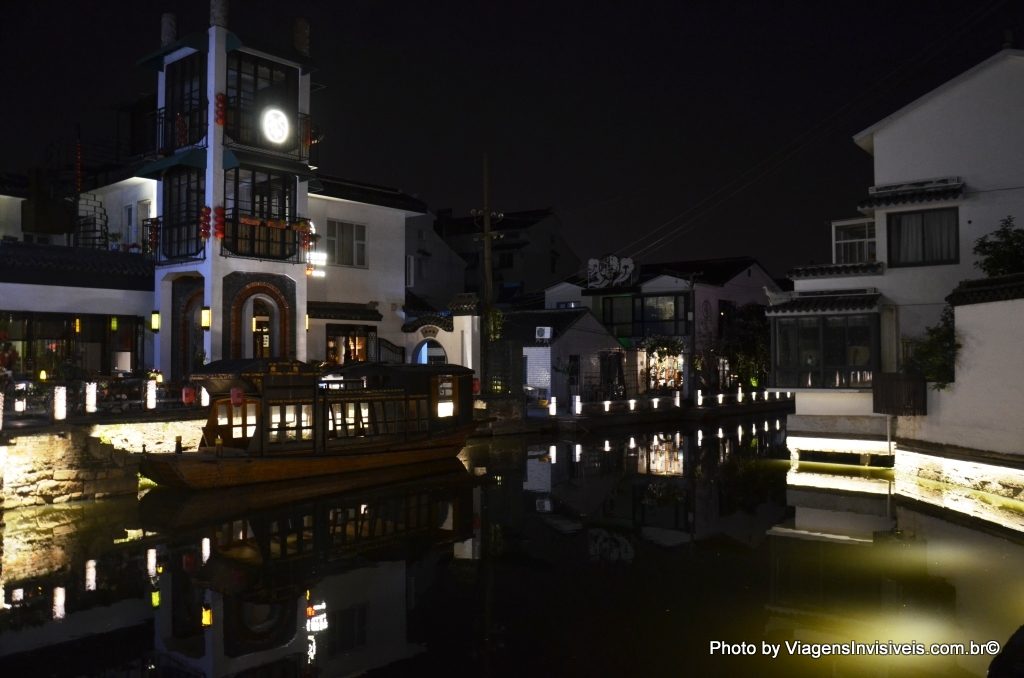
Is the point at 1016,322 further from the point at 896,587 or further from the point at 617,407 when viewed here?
the point at 617,407

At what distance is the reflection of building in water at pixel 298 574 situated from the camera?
8.67 m

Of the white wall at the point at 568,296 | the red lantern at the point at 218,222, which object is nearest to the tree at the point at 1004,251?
the red lantern at the point at 218,222

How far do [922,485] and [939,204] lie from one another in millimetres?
7930

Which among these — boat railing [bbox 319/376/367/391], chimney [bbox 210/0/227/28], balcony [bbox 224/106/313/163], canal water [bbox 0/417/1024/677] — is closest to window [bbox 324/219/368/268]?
balcony [bbox 224/106/313/163]

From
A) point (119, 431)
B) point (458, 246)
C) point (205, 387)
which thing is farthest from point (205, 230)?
point (458, 246)

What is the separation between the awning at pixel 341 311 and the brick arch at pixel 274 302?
1980 millimetres

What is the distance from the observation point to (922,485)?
17.2m

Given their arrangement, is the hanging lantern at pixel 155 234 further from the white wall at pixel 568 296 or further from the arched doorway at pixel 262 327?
the white wall at pixel 568 296

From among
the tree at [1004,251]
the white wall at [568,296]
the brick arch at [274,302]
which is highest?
the white wall at [568,296]

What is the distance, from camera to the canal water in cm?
838

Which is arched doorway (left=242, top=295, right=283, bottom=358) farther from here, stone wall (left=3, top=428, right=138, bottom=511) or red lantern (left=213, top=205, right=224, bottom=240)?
stone wall (left=3, top=428, right=138, bottom=511)

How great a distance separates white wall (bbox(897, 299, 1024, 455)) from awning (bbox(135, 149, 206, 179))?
19629 mm

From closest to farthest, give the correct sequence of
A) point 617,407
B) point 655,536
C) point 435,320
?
1. point 655,536
2. point 435,320
3. point 617,407

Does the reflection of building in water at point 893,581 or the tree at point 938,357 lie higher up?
the tree at point 938,357
